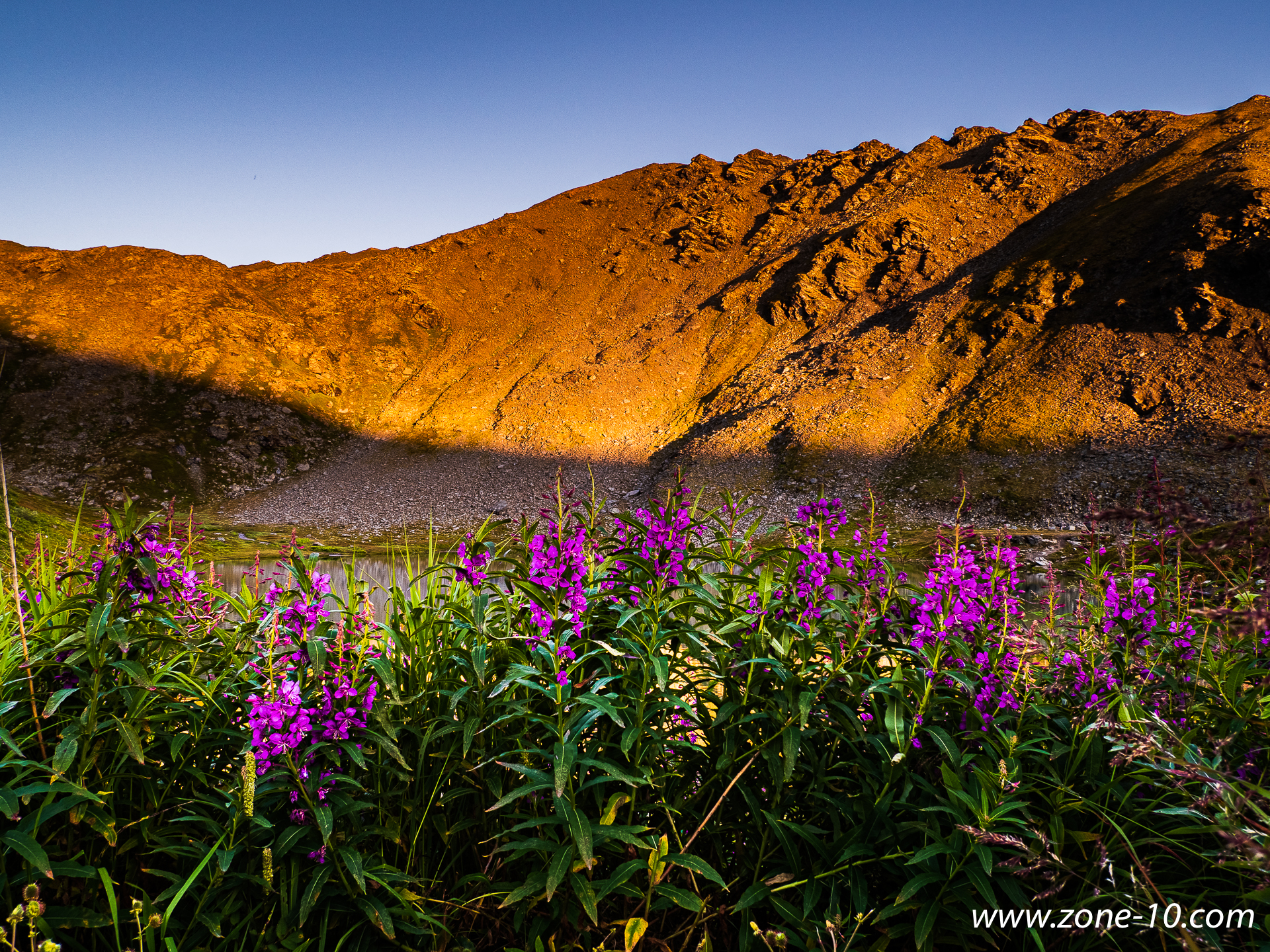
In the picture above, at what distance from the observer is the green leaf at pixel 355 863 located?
2180mm

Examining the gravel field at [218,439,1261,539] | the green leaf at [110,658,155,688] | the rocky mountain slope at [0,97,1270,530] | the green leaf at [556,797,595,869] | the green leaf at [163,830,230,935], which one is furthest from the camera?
the rocky mountain slope at [0,97,1270,530]

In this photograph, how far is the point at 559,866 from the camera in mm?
2113

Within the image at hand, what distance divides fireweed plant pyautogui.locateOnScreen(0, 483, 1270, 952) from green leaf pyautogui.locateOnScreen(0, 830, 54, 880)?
0.02 m

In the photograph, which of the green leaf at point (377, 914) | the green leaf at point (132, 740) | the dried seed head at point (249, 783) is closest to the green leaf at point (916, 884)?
the green leaf at point (377, 914)

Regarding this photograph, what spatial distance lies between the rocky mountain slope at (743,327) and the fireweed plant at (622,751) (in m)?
28.7

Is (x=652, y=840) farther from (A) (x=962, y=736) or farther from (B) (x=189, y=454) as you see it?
(B) (x=189, y=454)

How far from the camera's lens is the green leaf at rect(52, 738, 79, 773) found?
82.9 inches

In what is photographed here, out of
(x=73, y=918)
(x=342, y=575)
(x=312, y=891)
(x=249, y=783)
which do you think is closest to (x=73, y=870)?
(x=73, y=918)

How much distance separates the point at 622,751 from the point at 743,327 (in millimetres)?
44503

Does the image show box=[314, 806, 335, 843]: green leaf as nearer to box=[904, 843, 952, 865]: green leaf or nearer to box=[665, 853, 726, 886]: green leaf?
box=[665, 853, 726, 886]: green leaf

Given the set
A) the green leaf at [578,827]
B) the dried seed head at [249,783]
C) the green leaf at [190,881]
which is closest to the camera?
the dried seed head at [249,783]

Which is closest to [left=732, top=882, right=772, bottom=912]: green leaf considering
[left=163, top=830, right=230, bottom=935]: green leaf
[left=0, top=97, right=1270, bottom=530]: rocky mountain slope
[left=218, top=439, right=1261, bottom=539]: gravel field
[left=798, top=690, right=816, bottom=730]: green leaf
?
[left=798, top=690, right=816, bottom=730]: green leaf

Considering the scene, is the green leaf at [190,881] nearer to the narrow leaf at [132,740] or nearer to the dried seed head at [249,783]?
the narrow leaf at [132,740]

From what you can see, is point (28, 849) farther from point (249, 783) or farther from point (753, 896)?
point (753, 896)
